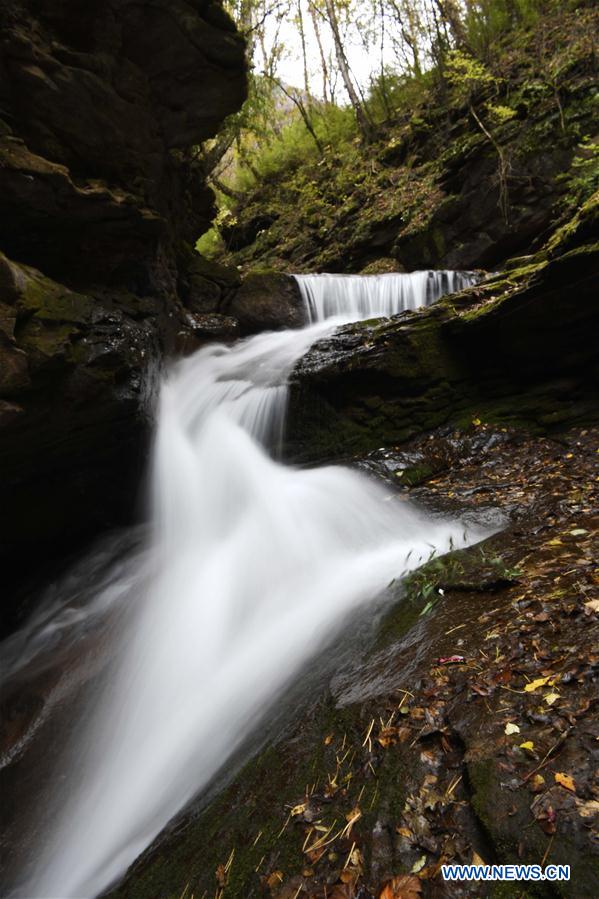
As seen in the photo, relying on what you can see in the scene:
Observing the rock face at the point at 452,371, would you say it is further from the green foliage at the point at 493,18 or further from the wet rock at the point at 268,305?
the green foliage at the point at 493,18

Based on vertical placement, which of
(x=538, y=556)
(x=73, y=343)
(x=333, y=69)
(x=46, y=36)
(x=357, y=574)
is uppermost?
(x=333, y=69)

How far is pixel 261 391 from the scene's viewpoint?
7.71m

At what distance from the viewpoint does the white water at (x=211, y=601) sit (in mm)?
3045

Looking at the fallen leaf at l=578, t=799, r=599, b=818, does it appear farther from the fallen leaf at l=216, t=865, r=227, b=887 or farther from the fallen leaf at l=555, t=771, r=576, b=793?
the fallen leaf at l=216, t=865, r=227, b=887

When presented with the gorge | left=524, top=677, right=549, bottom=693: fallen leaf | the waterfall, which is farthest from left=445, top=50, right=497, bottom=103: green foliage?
left=524, top=677, right=549, bottom=693: fallen leaf

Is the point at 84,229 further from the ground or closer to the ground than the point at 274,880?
further from the ground

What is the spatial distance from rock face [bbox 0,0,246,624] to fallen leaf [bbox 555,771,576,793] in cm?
481

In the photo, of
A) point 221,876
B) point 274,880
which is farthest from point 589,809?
point 221,876

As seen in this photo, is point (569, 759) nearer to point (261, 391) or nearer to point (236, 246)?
point (261, 391)

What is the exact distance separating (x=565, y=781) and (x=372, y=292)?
10804 mm

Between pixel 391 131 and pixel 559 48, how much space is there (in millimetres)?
6803

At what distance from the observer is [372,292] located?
11117 millimetres

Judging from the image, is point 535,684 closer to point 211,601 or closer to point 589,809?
point 589,809

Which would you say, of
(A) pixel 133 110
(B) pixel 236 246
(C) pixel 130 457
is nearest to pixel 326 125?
(B) pixel 236 246
